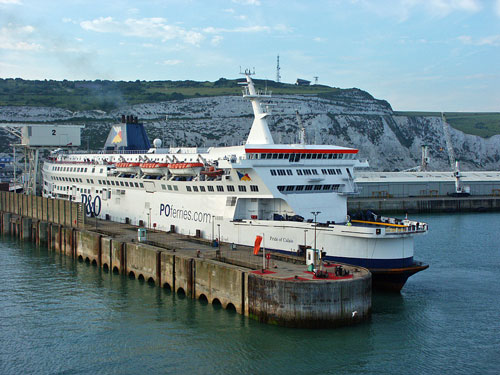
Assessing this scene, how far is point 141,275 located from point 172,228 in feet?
17.7

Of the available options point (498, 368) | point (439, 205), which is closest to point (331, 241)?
point (498, 368)

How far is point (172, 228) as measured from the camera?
35.6 metres

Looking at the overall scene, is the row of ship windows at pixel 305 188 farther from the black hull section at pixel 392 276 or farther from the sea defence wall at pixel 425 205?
the sea defence wall at pixel 425 205

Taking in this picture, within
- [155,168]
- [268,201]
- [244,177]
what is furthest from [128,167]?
[268,201]

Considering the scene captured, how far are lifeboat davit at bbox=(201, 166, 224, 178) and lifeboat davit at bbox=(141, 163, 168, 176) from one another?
13.0 feet

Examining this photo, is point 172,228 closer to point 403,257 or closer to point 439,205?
point 403,257

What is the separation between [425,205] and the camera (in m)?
71.1

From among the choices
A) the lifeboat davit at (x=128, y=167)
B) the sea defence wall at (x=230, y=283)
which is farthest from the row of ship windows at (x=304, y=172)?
the lifeboat davit at (x=128, y=167)

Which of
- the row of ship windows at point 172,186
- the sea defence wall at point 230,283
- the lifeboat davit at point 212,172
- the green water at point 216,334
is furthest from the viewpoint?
the lifeboat davit at point 212,172

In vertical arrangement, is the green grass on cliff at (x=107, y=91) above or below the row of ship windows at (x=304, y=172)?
above

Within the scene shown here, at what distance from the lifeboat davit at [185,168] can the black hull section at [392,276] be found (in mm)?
12326

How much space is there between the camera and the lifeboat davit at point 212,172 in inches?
1265

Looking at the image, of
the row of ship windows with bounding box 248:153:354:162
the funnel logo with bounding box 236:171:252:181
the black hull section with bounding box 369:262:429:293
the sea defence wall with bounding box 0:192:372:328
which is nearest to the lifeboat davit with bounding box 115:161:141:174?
the sea defence wall with bounding box 0:192:372:328

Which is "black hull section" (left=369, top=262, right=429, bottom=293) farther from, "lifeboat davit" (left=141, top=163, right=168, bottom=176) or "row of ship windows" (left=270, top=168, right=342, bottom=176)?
"lifeboat davit" (left=141, top=163, right=168, bottom=176)
